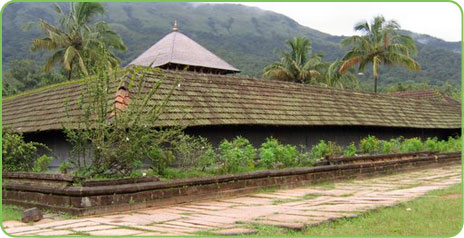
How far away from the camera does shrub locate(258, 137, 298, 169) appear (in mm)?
10719

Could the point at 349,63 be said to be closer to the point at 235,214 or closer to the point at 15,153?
the point at 15,153

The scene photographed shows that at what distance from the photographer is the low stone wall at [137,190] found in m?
7.11

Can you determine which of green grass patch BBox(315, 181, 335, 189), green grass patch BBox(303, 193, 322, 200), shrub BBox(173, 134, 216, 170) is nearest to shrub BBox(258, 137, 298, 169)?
green grass patch BBox(315, 181, 335, 189)

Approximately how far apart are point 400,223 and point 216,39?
203 ft

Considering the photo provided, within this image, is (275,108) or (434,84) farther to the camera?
(434,84)

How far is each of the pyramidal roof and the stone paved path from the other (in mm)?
12905

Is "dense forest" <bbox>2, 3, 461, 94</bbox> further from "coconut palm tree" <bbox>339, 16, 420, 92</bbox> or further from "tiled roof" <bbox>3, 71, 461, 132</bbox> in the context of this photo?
"tiled roof" <bbox>3, 71, 461, 132</bbox>

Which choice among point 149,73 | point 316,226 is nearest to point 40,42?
point 149,73

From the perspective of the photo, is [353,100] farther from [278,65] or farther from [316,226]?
[278,65]

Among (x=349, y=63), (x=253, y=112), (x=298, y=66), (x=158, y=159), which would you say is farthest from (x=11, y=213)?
(x=298, y=66)

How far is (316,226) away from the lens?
5.52 meters

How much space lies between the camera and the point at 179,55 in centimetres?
2198

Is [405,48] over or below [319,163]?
over

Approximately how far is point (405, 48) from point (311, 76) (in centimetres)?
719
